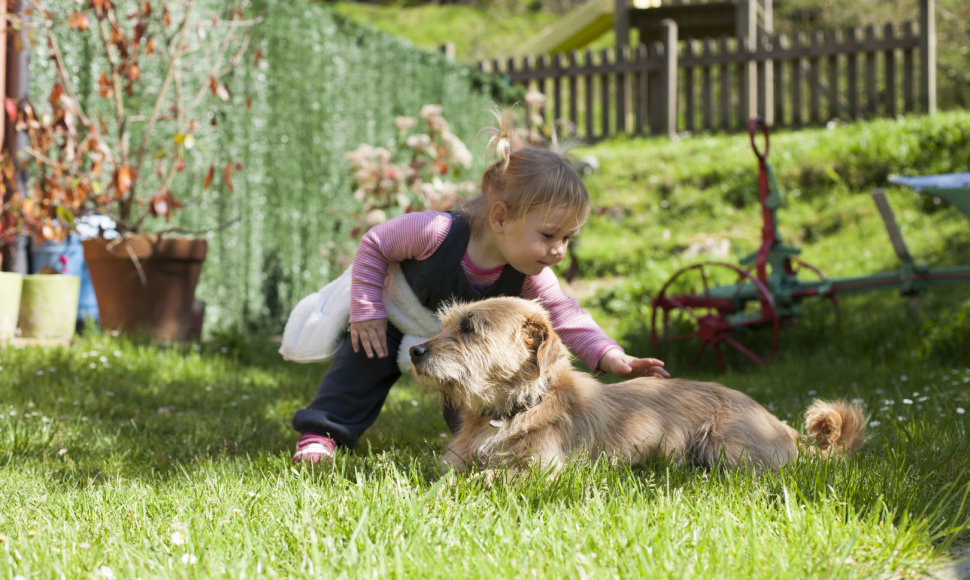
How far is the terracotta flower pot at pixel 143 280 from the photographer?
5809 mm

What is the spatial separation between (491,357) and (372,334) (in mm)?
746

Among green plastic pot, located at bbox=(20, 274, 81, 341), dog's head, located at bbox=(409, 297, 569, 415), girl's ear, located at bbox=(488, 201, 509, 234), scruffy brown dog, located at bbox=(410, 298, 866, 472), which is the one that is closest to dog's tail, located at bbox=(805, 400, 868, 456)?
scruffy brown dog, located at bbox=(410, 298, 866, 472)

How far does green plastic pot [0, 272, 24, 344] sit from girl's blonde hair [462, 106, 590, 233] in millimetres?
3407

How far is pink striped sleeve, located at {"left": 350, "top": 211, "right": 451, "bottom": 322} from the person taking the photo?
3523 mm

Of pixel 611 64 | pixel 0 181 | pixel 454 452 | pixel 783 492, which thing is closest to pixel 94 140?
pixel 0 181

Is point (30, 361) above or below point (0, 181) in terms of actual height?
below

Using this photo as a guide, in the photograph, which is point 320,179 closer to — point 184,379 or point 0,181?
point 0,181

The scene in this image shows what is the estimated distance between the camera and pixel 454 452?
302 centimetres

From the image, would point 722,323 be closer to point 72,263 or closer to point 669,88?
point 72,263

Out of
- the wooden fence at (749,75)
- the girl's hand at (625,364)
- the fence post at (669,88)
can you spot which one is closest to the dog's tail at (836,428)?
the girl's hand at (625,364)

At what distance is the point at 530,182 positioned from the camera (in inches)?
130

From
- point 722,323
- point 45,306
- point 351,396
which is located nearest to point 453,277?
point 351,396

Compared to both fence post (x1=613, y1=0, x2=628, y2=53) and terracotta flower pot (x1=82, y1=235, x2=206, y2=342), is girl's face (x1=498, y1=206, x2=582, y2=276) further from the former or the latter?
fence post (x1=613, y1=0, x2=628, y2=53)

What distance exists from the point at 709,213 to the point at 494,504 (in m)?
8.09
